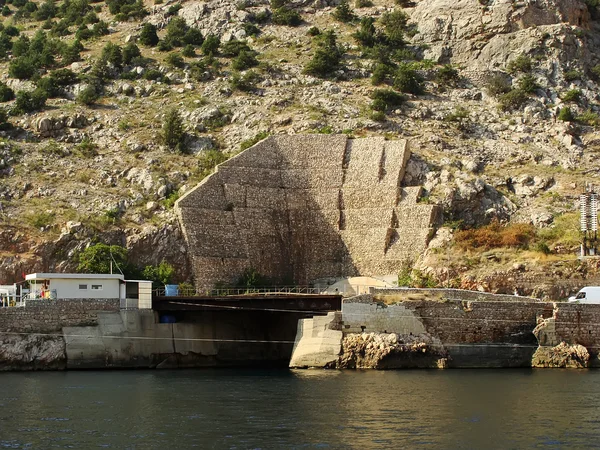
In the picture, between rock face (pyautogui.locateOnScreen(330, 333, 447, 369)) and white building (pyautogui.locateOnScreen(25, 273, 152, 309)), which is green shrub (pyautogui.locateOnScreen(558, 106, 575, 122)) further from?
white building (pyautogui.locateOnScreen(25, 273, 152, 309))

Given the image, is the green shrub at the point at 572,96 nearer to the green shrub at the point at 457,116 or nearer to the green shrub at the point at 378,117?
the green shrub at the point at 457,116

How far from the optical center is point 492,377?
63000mm

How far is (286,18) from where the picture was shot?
121625mm

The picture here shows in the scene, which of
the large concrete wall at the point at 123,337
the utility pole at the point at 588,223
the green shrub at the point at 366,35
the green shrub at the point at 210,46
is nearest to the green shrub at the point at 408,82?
the green shrub at the point at 366,35

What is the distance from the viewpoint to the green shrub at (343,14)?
403 ft

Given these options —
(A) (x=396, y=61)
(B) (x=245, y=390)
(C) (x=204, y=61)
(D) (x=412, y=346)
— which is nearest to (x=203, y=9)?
(C) (x=204, y=61)

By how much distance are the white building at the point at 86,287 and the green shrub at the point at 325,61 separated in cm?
4211

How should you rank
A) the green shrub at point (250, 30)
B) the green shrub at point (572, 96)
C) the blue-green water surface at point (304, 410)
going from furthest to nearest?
the green shrub at point (250, 30) → the green shrub at point (572, 96) → the blue-green water surface at point (304, 410)

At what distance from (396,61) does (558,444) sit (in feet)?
253

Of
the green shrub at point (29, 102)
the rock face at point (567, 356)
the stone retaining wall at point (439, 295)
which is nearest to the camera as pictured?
the rock face at point (567, 356)

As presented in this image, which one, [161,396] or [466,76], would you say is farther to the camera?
[466,76]

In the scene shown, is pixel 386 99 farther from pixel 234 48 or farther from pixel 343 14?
pixel 343 14

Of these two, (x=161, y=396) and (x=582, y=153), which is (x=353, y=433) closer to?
(x=161, y=396)

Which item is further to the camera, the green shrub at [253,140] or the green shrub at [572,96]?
the green shrub at [572,96]
